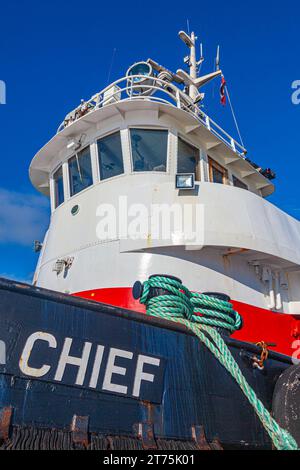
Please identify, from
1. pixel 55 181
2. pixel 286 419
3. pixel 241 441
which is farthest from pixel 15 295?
pixel 55 181

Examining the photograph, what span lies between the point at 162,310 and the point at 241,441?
134 centimetres

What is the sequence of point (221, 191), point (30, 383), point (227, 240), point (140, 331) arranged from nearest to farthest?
1. point (30, 383)
2. point (140, 331)
3. point (227, 240)
4. point (221, 191)

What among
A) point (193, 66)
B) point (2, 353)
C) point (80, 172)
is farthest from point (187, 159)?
point (2, 353)

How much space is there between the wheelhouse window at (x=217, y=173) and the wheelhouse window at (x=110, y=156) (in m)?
1.78

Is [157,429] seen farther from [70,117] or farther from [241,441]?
[70,117]

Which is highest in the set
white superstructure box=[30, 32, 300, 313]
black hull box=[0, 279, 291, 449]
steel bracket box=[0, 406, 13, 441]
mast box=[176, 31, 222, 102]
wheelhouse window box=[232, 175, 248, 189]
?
mast box=[176, 31, 222, 102]

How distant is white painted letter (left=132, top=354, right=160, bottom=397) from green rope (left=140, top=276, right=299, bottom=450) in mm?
519

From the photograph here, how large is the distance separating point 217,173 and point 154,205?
2.32 metres

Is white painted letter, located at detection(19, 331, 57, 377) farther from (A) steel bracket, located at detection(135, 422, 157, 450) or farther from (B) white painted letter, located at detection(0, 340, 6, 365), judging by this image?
(A) steel bracket, located at detection(135, 422, 157, 450)

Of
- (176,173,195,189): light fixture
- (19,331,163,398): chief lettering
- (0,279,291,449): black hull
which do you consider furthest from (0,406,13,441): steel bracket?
(176,173,195,189): light fixture

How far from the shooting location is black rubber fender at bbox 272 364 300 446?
12.5ft

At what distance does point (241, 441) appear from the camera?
3.65 metres

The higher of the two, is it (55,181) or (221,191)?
(55,181)

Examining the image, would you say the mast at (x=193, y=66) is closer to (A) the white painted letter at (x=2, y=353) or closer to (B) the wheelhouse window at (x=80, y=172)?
(B) the wheelhouse window at (x=80, y=172)
